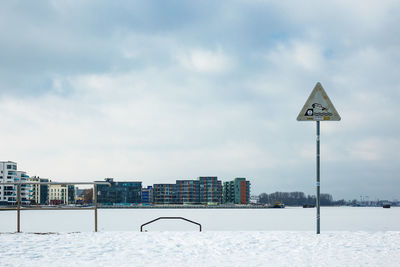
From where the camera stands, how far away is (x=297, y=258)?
7.49 m

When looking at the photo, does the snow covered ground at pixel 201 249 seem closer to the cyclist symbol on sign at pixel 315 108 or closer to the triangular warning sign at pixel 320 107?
the triangular warning sign at pixel 320 107

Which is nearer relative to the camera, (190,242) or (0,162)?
(190,242)

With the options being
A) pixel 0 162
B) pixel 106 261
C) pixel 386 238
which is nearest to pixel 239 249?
pixel 106 261

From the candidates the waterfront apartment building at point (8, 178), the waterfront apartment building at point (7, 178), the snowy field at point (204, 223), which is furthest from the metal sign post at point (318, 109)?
the waterfront apartment building at point (7, 178)

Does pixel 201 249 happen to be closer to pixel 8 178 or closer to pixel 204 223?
pixel 204 223

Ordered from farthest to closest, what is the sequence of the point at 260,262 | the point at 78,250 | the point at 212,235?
the point at 212,235
the point at 78,250
the point at 260,262

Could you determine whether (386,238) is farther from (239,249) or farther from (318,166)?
(239,249)

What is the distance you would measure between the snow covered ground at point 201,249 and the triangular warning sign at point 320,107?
2858 millimetres

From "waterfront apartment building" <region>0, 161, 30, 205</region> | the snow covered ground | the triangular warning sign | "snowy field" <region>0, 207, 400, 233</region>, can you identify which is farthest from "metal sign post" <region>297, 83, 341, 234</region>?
"waterfront apartment building" <region>0, 161, 30, 205</region>

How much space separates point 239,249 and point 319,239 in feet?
6.65

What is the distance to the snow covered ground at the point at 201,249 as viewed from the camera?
7.24m

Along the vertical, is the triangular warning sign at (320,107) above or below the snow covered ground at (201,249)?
above

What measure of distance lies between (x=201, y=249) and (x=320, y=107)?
16.5 ft

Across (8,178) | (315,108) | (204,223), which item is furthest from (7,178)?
(315,108)
